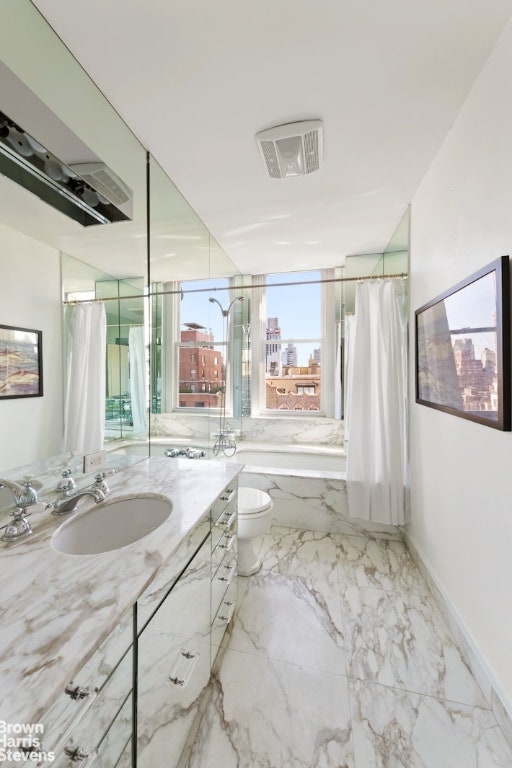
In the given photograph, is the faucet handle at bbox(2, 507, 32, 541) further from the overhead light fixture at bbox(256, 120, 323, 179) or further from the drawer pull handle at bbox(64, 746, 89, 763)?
the overhead light fixture at bbox(256, 120, 323, 179)

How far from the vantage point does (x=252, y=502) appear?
2041mm

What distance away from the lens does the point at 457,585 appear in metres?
1.47

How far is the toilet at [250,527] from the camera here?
1.82 meters

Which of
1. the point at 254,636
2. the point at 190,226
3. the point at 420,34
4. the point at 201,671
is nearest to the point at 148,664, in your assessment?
the point at 201,671

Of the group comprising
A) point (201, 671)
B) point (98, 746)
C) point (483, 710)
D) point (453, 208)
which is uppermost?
point (453, 208)

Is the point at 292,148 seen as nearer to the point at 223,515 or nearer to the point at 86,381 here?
the point at 86,381

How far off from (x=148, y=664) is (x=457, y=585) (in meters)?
1.47

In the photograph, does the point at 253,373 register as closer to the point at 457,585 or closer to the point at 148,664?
the point at 457,585

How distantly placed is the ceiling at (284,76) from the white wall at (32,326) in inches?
32.3

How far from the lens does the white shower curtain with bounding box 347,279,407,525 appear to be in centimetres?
222

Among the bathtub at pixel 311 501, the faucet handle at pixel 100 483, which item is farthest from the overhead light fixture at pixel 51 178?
the bathtub at pixel 311 501

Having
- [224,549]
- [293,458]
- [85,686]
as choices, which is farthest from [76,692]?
[293,458]

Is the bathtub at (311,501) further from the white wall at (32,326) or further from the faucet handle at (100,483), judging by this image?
the white wall at (32,326)

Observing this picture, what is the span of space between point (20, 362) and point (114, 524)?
0.66 meters
